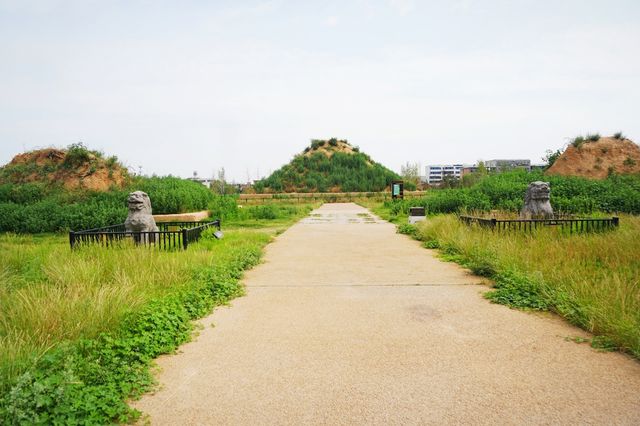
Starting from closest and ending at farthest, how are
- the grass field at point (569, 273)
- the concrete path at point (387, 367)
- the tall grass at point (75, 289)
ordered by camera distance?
the concrete path at point (387, 367)
the tall grass at point (75, 289)
the grass field at point (569, 273)

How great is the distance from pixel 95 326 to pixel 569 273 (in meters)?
5.71

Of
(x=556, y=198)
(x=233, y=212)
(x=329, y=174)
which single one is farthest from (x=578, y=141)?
(x=329, y=174)

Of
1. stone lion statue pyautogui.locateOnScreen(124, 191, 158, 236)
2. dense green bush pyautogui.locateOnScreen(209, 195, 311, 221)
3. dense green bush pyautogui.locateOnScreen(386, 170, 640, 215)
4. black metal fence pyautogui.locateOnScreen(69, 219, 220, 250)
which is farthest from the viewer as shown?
dense green bush pyautogui.locateOnScreen(209, 195, 311, 221)

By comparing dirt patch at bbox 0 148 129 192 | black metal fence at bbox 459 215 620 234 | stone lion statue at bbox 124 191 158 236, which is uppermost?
dirt patch at bbox 0 148 129 192

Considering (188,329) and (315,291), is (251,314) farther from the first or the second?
(315,291)

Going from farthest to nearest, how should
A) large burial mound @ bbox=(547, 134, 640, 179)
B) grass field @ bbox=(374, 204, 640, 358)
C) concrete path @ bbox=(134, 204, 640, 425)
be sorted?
large burial mound @ bbox=(547, 134, 640, 179)
grass field @ bbox=(374, 204, 640, 358)
concrete path @ bbox=(134, 204, 640, 425)

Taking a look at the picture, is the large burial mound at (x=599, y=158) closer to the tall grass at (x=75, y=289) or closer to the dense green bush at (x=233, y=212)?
the dense green bush at (x=233, y=212)

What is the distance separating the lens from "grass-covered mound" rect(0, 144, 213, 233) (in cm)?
1539

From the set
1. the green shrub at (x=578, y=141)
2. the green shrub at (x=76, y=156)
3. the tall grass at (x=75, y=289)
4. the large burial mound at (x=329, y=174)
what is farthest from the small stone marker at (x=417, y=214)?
the large burial mound at (x=329, y=174)

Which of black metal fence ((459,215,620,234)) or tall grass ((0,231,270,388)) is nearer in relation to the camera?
tall grass ((0,231,270,388))

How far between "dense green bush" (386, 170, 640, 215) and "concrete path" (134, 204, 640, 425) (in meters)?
12.2

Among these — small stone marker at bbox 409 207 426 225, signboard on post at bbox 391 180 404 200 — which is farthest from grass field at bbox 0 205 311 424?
signboard on post at bbox 391 180 404 200

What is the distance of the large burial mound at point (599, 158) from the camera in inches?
1153

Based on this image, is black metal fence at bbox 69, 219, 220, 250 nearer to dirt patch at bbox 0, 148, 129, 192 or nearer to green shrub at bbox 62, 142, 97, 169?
dirt patch at bbox 0, 148, 129, 192
